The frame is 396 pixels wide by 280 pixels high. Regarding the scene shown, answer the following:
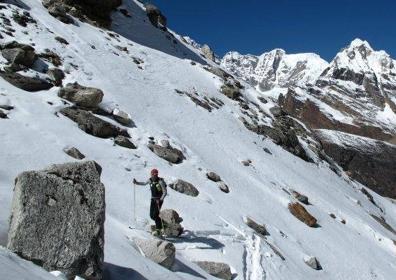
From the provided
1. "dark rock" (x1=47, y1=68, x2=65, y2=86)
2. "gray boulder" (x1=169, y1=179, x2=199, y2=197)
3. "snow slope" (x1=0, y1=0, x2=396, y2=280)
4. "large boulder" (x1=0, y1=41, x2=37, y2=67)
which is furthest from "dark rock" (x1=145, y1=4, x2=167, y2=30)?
"gray boulder" (x1=169, y1=179, x2=199, y2=197)

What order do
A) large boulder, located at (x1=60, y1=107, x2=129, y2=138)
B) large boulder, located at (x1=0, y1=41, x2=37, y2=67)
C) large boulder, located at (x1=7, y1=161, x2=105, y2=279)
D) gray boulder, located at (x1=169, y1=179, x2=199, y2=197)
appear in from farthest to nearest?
large boulder, located at (x1=0, y1=41, x2=37, y2=67) → large boulder, located at (x1=60, y1=107, x2=129, y2=138) → gray boulder, located at (x1=169, y1=179, x2=199, y2=197) → large boulder, located at (x1=7, y1=161, x2=105, y2=279)

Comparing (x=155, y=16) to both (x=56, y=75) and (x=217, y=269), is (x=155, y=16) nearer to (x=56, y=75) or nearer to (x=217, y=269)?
(x=56, y=75)

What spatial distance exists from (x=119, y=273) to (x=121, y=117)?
15920mm

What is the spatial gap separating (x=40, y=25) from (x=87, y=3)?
11369mm

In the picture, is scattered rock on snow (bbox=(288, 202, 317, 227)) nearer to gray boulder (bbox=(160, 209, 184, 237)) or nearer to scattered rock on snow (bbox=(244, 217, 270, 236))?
scattered rock on snow (bbox=(244, 217, 270, 236))

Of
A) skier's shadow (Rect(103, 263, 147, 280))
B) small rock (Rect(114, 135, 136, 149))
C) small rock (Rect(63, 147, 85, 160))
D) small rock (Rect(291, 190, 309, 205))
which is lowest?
small rock (Rect(63, 147, 85, 160))

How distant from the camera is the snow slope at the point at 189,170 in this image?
689 inches

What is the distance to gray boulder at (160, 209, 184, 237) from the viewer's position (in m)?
16.9

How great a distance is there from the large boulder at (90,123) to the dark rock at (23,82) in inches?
82.7

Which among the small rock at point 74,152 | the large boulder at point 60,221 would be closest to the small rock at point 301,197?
the small rock at point 74,152

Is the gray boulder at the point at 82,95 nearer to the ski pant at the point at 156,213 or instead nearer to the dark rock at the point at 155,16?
the ski pant at the point at 156,213

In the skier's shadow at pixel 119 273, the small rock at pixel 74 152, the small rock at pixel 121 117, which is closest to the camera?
the skier's shadow at pixel 119 273

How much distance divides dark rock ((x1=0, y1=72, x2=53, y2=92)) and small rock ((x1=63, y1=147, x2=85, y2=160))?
5.98 m

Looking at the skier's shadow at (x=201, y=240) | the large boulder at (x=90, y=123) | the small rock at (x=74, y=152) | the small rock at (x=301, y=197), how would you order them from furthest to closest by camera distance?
the small rock at (x=301, y=197), the large boulder at (x=90, y=123), the small rock at (x=74, y=152), the skier's shadow at (x=201, y=240)
